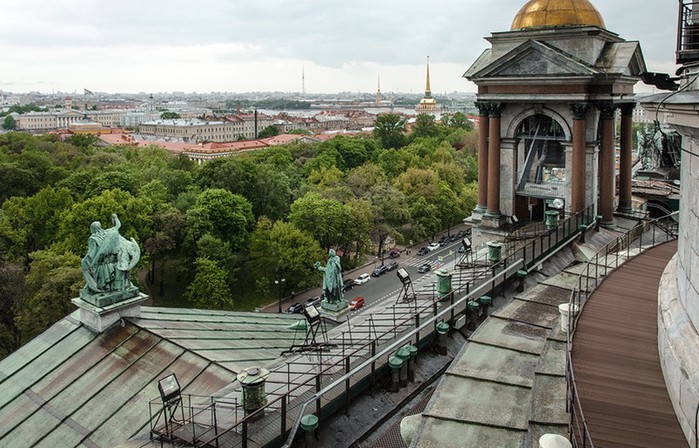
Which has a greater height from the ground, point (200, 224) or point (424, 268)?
point (200, 224)

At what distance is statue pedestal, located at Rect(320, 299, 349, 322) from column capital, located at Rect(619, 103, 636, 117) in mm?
14684

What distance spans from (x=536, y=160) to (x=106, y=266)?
1924 cm

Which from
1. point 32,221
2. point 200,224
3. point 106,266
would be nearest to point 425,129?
point 200,224

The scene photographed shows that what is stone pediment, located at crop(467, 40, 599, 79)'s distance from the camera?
2334cm

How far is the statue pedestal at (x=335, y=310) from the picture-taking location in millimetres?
19094

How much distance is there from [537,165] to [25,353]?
71.7 ft

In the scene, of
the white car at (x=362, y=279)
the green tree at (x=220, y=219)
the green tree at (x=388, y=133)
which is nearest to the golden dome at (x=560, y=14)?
the green tree at (x=220, y=219)

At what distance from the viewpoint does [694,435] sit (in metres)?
8.03

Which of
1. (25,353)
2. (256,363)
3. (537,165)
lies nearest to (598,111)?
(537,165)

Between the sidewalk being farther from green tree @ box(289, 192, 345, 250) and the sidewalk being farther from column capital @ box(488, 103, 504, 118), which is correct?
column capital @ box(488, 103, 504, 118)

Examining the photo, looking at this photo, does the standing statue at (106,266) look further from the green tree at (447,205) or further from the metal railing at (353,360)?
the green tree at (447,205)

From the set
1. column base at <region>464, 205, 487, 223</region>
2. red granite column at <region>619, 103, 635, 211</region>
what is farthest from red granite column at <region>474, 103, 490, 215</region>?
red granite column at <region>619, 103, 635, 211</region>

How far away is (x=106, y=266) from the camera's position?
1816 centimetres

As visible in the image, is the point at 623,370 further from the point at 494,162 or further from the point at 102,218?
the point at 102,218
